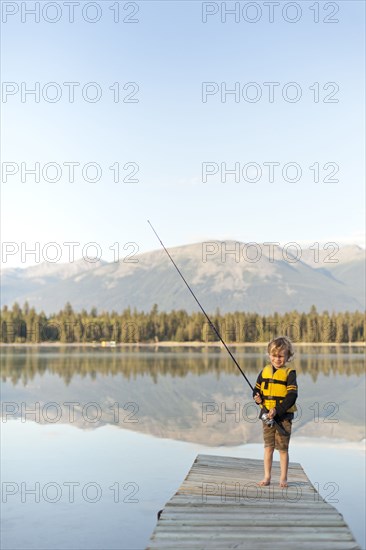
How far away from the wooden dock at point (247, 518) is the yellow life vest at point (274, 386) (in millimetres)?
1519

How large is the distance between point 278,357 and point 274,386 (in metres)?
0.51

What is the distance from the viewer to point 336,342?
17238 centimetres

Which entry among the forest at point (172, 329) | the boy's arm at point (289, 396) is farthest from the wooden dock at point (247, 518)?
the forest at point (172, 329)

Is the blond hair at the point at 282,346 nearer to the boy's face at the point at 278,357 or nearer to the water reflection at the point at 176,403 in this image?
the boy's face at the point at 278,357

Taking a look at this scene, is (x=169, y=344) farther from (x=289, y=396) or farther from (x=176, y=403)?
(x=289, y=396)

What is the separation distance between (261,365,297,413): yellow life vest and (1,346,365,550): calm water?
311 centimetres

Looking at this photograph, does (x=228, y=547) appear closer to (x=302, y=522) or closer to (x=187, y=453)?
(x=302, y=522)

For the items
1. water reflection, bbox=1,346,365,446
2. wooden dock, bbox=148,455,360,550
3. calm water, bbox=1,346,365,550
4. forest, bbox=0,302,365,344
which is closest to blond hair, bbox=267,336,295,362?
wooden dock, bbox=148,455,360,550

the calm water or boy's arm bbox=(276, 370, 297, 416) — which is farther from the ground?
boy's arm bbox=(276, 370, 297, 416)

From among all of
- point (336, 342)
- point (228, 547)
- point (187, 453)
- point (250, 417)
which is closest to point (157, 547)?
point (228, 547)

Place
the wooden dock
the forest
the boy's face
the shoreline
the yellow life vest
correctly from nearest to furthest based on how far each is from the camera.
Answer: the wooden dock → the boy's face → the yellow life vest → the shoreline → the forest

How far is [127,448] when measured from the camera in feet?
73.8

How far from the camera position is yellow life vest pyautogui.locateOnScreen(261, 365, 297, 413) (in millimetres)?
11750

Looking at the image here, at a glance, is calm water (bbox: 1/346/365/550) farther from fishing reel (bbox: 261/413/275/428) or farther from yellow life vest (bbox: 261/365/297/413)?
yellow life vest (bbox: 261/365/297/413)
